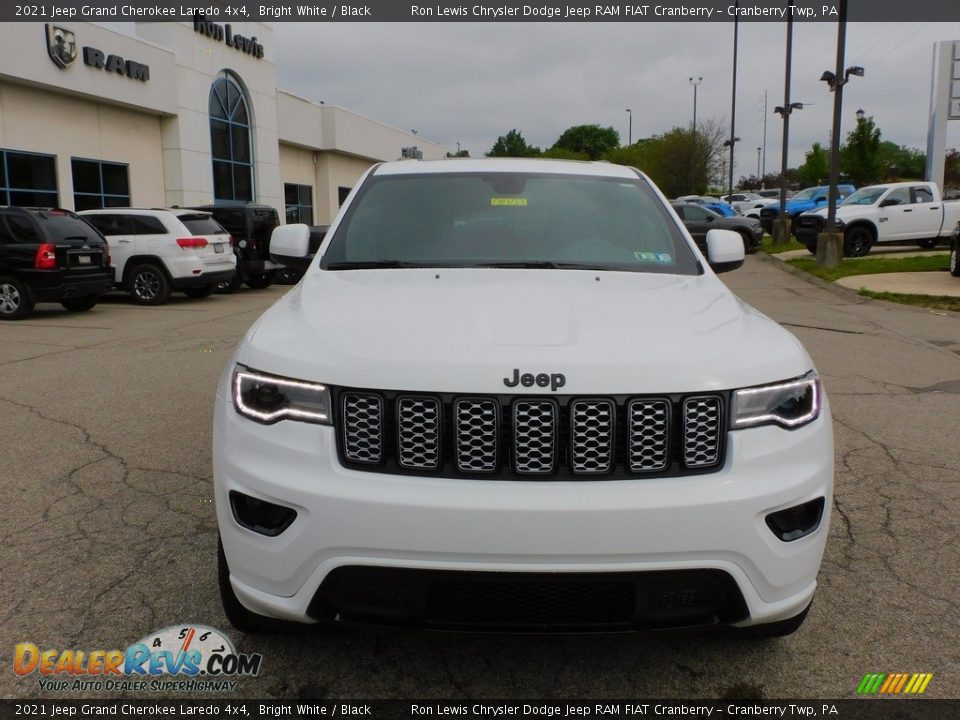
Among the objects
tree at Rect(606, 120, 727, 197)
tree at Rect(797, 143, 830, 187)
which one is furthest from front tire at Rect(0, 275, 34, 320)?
tree at Rect(797, 143, 830, 187)

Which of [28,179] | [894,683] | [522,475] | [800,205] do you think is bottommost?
[894,683]

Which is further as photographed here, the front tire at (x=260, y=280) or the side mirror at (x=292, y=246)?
the front tire at (x=260, y=280)

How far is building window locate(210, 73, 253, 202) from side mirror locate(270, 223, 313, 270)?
82.0 feet

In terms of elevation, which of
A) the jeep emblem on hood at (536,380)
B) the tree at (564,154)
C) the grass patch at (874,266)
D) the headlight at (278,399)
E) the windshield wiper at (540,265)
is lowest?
the grass patch at (874,266)

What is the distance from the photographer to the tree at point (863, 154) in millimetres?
58438

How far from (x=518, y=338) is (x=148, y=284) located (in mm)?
14043

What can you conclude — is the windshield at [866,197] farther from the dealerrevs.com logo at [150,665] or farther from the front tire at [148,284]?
the dealerrevs.com logo at [150,665]

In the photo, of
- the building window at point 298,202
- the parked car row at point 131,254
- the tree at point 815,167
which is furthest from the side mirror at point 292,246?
the tree at point 815,167

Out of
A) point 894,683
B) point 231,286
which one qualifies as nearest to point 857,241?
point 231,286

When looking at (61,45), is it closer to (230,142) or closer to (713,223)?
(230,142)

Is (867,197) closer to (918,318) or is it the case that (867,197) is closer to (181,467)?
(918,318)

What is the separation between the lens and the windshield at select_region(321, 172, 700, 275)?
364cm

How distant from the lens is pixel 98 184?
2284 centimetres

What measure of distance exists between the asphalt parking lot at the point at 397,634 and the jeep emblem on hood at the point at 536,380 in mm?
692
